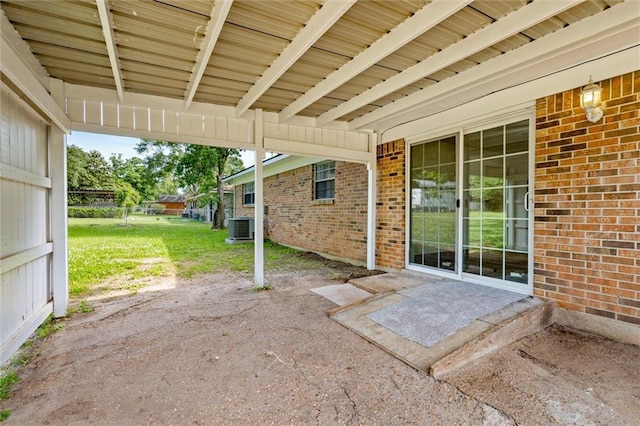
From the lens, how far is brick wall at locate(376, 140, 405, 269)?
539cm

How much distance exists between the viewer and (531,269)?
362cm

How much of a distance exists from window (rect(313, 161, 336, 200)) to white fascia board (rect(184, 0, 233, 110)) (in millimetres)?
4587

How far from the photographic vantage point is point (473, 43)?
2830 millimetres

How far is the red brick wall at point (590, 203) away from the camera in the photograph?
2.84 meters

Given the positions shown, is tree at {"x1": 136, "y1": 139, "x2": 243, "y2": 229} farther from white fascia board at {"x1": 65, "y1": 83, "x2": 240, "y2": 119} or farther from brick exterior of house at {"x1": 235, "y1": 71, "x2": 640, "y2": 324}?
brick exterior of house at {"x1": 235, "y1": 71, "x2": 640, "y2": 324}

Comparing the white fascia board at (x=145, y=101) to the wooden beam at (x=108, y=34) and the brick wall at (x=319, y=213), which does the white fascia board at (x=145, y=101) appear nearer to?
the wooden beam at (x=108, y=34)

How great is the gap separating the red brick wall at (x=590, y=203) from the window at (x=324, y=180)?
16.1 feet

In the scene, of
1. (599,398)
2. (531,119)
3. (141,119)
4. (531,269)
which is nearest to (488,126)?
(531,119)

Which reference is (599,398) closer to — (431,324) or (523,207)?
(431,324)

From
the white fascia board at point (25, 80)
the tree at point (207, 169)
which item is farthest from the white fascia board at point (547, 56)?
the tree at point (207, 169)

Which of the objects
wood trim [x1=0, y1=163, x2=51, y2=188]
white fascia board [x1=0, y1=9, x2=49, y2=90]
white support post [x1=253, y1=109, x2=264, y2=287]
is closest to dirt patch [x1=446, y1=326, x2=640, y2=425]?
white support post [x1=253, y1=109, x2=264, y2=287]

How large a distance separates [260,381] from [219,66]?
3217 millimetres

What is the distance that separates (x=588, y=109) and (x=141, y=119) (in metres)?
5.29

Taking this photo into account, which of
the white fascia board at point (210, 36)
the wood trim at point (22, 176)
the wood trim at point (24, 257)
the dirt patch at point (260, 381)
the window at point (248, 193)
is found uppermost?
the white fascia board at point (210, 36)
